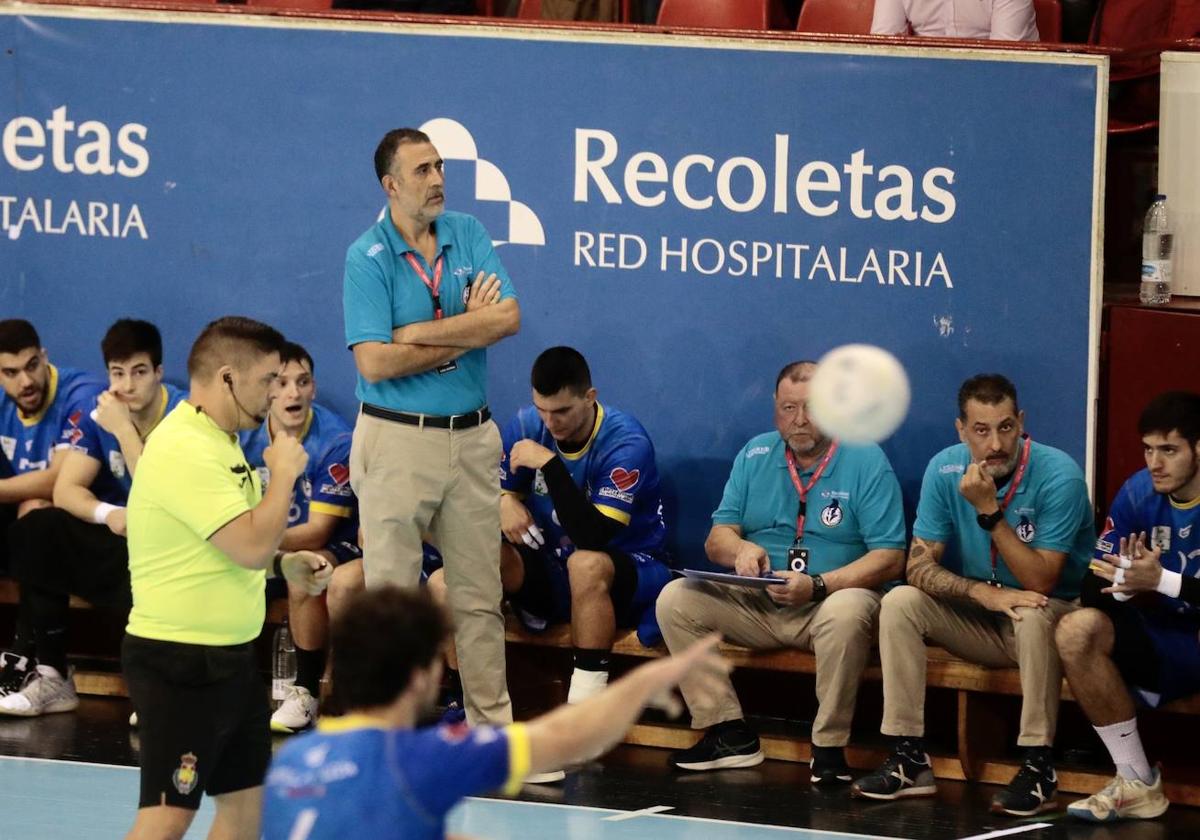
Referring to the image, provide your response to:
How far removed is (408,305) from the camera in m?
6.66

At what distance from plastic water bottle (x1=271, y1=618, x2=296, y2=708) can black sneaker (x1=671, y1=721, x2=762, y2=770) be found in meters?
1.66

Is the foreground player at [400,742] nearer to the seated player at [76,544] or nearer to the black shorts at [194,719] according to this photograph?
the black shorts at [194,719]

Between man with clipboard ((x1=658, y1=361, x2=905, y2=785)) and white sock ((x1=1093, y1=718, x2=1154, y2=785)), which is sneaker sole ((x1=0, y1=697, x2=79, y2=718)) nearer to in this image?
man with clipboard ((x1=658, y1=361, x2=905, y2=785))

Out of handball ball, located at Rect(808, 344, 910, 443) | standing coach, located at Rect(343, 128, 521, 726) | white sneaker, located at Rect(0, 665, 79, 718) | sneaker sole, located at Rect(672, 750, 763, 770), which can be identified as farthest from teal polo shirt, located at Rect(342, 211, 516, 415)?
white sneaker, located at Rect(0, 665, 79, 718)

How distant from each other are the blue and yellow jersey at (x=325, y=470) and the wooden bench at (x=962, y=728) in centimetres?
129

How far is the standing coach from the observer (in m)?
6.60

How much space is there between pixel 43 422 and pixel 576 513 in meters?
2.51

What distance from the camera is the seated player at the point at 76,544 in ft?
25.7

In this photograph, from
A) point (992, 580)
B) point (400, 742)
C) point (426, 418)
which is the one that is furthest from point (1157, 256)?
point (400, 742)

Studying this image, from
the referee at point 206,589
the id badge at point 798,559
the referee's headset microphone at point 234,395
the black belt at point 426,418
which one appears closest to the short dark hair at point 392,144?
the black belt at point 426,418

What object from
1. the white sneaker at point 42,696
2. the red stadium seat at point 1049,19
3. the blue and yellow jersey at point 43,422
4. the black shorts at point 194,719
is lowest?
the white sneaker at point 42,696

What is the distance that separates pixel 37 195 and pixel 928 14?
4152 mm

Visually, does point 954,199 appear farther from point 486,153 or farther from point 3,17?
point 3,17

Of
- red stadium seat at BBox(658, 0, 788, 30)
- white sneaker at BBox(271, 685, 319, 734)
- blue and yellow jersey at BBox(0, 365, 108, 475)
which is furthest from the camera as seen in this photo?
red stadium seat at BBox(658, 0, 788, 30)
